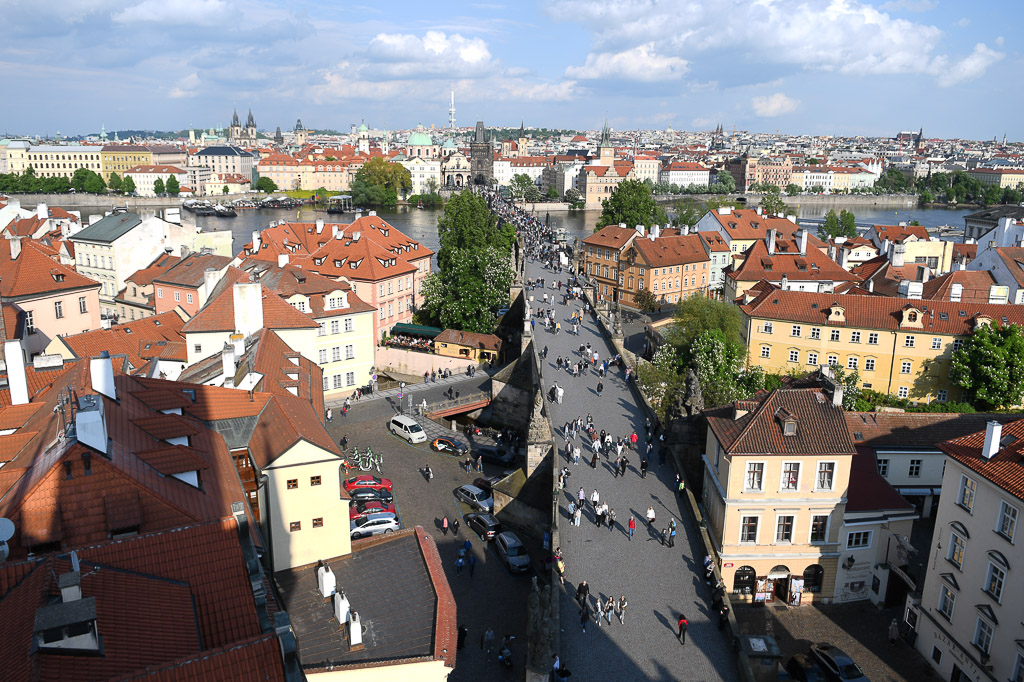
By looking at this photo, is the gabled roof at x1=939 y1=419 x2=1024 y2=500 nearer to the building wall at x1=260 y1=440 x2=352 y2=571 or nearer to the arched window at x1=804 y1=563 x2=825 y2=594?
the arched window at x1=804 y1=563 x2=825 y2=594

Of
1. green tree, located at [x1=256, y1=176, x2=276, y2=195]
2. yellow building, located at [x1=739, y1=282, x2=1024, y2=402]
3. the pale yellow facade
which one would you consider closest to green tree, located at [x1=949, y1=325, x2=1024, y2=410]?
yellow building, located at [x1=739, y1=282, x2=1024, y2=402]

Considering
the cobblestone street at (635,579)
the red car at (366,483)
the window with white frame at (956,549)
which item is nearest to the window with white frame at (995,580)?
the window with white frame at (956,549)

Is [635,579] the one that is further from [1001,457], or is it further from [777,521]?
[1001,457]

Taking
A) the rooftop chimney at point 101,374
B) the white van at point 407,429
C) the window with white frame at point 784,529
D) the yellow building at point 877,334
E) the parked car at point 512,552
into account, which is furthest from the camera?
the yellow building at point 877,334

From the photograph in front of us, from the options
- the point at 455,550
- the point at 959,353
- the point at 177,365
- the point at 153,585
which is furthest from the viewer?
the point at 959,353

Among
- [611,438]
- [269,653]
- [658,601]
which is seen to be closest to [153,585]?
[269,653]

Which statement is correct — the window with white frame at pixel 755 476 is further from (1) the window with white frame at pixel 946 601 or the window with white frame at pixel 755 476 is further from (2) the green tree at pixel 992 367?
(2) the green tree at pixel 992 367

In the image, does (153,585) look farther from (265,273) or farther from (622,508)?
(265,273)
